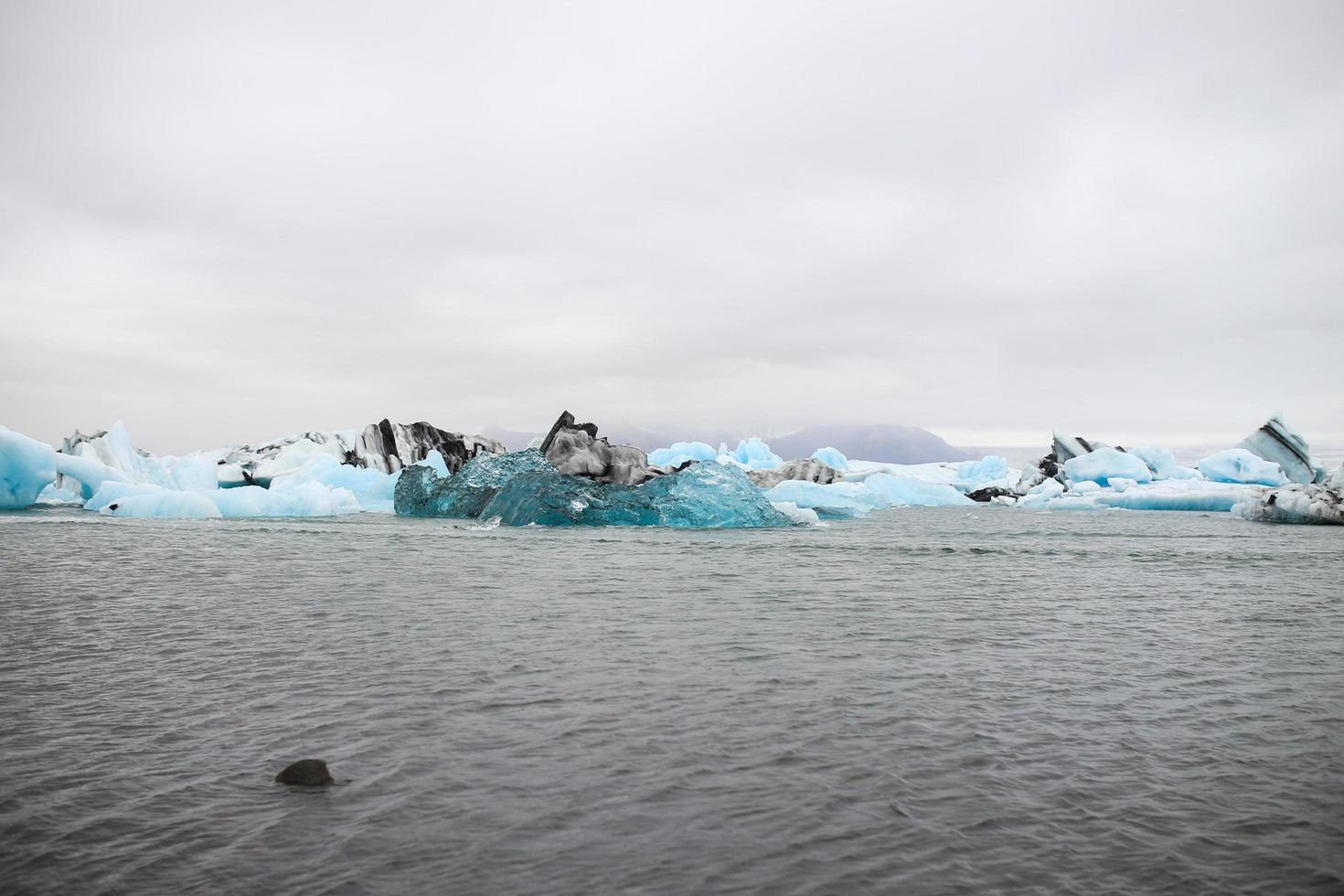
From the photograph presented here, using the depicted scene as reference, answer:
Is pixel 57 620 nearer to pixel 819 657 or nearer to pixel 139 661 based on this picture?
pixel 139 661

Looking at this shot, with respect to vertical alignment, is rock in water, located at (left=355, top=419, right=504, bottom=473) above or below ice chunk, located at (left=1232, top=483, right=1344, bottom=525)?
above

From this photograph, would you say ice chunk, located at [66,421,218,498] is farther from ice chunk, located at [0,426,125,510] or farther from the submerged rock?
the submerged rock

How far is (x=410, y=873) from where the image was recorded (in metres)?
3.86

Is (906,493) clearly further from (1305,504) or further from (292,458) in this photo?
(292,458)

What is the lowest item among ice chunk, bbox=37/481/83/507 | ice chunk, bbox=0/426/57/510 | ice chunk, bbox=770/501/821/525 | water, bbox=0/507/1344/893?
water, bbox=0/507/1344/893

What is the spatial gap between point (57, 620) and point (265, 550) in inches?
418

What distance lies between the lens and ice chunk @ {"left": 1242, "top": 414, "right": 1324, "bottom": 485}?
168ft

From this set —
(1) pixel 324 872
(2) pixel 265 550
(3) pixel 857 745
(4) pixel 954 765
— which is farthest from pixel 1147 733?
(2) pixel 265 550

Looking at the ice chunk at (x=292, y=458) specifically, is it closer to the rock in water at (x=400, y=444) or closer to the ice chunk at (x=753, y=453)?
the rock in water at (x=400, y=444)

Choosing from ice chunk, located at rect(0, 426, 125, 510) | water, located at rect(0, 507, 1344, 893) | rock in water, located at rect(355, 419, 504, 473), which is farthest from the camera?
rock in water, located at rect(355, 419, 504, 473)

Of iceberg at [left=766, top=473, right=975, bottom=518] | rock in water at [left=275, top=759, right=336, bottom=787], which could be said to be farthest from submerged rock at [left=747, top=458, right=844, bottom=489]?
rock in water at [left=275, top=759, right=336, bottom=787]

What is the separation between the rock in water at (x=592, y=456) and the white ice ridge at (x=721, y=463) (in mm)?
530

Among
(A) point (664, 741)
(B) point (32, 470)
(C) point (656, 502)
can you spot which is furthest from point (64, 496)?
(A) point (664, 741)

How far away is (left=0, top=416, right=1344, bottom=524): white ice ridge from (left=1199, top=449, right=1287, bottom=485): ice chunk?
3.1 inches
